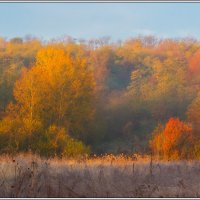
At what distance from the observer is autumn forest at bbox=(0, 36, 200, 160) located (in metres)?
29.6

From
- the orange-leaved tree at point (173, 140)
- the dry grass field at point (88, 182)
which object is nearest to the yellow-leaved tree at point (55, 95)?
the orange-leaved tree at point (173, 140)

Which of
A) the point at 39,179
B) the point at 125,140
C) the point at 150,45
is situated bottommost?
the point at 125,140

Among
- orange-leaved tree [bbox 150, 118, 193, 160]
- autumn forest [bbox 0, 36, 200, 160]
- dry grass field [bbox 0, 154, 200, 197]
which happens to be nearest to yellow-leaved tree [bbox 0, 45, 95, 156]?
autumn forest [bbox 0, 36, 200, 160]

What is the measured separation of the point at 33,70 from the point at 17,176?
24988mm

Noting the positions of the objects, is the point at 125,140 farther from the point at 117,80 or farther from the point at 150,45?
the point at 150,45

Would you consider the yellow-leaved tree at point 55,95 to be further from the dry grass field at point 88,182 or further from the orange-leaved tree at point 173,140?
the dry grass field at point 88,182

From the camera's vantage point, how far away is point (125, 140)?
143 ft

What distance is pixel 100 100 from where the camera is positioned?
44156mm

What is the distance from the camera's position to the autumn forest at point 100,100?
97.1 feet

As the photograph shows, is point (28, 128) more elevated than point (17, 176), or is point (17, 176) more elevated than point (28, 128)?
point (17, 176)

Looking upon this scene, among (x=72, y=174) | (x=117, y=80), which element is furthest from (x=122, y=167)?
(x=117, y=80)

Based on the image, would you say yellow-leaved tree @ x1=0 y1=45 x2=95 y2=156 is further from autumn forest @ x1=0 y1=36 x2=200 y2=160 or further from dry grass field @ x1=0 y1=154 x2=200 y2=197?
dry grass field @ x1=0 y1=154 x2=200 y2=197

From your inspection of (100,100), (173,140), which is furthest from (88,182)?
(100,100)

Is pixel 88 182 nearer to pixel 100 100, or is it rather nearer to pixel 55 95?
pixel 55 95
